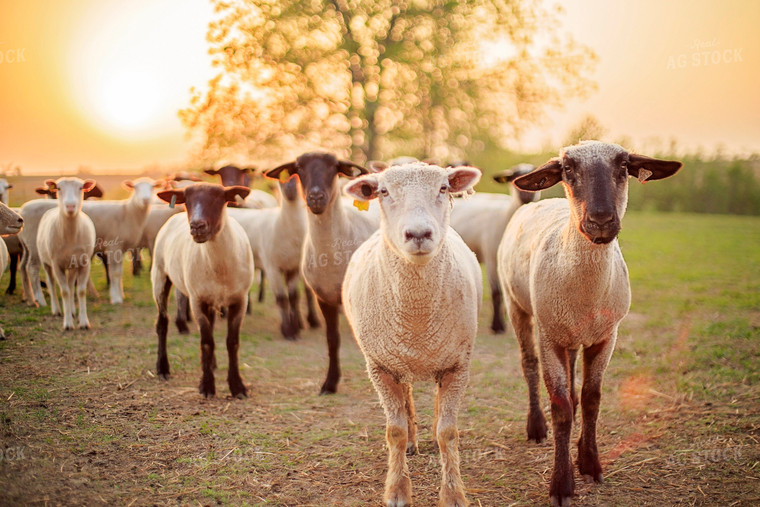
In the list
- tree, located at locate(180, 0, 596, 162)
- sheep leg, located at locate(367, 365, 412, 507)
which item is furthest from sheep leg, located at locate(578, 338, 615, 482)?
tree, located at locate(180, 0, 596, 162)

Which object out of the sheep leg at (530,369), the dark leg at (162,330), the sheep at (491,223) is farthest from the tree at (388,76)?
the sheep leg at (530,369)

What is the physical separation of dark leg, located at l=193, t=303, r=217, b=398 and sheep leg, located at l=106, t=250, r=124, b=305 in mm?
4207

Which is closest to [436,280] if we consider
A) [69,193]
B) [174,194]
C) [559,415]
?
[559,415]

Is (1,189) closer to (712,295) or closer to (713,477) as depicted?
(713,477)

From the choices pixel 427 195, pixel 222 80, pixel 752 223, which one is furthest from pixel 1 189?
pixel 752 223

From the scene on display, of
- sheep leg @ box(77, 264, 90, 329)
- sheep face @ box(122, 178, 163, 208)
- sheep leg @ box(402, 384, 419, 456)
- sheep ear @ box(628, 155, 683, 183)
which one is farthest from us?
sheep face @ box(122, 178, 163, 208)

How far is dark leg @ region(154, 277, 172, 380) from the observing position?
6164 millimetres

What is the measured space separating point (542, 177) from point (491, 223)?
5021 millimetres

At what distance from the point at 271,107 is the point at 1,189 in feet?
30.1

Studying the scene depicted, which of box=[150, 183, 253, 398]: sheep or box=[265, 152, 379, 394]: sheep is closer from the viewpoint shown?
box=[150, 183, 253, 398]: sheep

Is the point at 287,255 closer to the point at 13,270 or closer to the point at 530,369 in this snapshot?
the point at 13,270

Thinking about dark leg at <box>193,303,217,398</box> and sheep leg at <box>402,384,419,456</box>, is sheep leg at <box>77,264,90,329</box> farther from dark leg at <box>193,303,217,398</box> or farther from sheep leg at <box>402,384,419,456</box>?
sheep leg at <box>402,384,419,456</box>

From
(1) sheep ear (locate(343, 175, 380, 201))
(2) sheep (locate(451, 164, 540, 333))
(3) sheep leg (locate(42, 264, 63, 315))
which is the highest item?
(1) sheep ear (locate(343, 175, 380, 201))

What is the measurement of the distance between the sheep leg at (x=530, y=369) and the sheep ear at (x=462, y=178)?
5.12 feet
